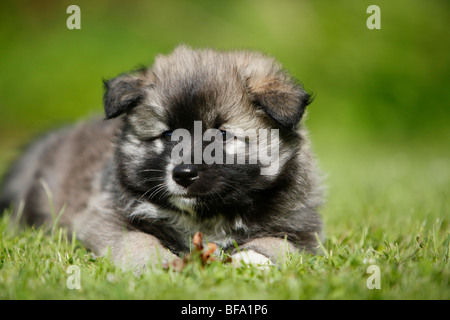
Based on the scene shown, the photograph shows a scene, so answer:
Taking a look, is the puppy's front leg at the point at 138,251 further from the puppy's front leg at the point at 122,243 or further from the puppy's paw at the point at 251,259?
the puppy's paw at the point at 251,259

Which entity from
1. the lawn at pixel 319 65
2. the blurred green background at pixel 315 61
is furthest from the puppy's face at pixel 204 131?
the blurred green background at pixel 315 61

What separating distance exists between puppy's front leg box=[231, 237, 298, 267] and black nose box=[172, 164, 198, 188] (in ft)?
1.45

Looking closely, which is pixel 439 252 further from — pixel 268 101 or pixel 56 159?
pixel 56 159

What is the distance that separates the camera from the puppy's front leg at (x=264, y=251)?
98.2 inches

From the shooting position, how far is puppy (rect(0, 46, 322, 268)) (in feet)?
8.46

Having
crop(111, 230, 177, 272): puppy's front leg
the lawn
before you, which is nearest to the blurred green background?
the lawn

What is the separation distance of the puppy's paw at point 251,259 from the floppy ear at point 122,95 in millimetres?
1003

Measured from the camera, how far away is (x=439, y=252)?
2562 mm

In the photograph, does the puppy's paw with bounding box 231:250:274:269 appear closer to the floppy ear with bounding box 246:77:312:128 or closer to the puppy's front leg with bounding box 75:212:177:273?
the puppy's front leg with bounding box 75:212:177:273

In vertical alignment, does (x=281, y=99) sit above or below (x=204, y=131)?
above

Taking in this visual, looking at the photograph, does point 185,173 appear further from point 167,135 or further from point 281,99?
point 281,99

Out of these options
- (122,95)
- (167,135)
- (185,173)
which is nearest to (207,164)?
(185,173)

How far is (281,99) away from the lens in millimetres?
2680

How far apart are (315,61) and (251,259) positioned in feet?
21.9
